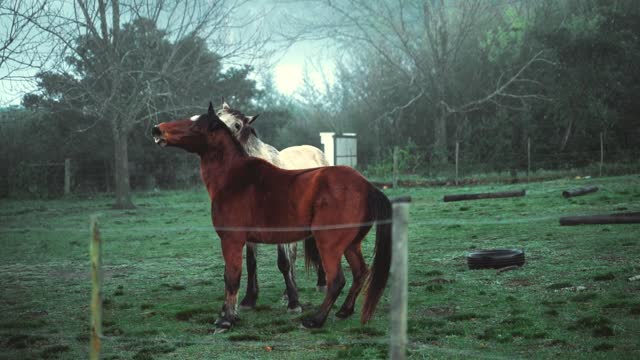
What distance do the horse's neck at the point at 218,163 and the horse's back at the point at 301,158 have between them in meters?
1.41

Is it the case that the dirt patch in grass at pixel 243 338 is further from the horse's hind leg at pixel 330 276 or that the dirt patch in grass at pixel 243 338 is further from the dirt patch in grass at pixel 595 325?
the dirt patch in grass at pixel 595 325

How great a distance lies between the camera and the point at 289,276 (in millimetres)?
7133

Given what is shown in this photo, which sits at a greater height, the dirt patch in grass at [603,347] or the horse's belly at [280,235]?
the horse's belly at [280,235]

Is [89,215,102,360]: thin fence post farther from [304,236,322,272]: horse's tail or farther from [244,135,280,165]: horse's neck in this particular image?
[304,236,322,272]: horse's tail

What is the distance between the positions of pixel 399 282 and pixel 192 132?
3722 millimetres

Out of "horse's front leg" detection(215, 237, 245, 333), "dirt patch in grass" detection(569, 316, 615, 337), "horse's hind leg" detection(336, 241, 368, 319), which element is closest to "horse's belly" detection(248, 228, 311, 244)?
"horse's front leg" detection(215, 237, 245, 333)

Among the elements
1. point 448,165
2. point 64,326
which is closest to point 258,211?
point 64,326

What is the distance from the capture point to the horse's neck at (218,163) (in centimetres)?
675

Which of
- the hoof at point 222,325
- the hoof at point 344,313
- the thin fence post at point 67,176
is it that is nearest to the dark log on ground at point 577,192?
the hoof at point 344,313

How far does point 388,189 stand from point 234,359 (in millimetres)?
18174

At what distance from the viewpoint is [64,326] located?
6.53m

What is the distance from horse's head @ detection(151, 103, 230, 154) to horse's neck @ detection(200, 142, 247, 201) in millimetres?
106

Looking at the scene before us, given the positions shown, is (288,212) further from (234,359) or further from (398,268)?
(398,268)

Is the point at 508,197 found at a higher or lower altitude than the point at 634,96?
lower
